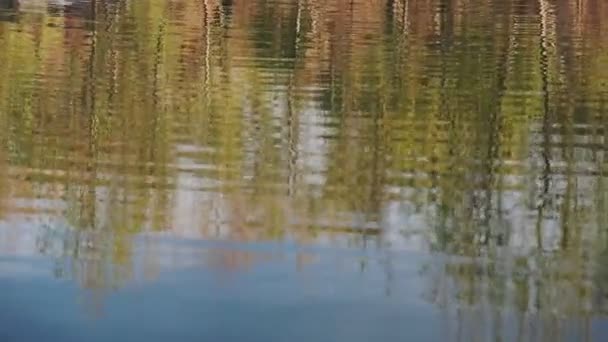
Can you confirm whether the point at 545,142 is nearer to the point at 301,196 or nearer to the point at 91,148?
the point at 301,196

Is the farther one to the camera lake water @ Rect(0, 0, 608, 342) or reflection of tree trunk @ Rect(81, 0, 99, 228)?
reflection of tree trunk @ Rect(81, 0, 99, 228)

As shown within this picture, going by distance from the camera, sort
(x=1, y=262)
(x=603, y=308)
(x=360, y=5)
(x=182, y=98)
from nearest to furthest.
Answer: (x=603, y=308)
(x=1, y=262)
(x=182, y=98)
(x=360, y=5)

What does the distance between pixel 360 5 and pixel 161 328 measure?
1157 inches

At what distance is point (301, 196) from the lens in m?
10.5

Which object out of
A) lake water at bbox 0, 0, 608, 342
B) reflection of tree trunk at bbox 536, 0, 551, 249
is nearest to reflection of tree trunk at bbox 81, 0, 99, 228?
lake water at bbox 0, 0, 608, 342

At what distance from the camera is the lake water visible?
7453 millimetres

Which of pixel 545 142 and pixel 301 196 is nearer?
pixel 301 196

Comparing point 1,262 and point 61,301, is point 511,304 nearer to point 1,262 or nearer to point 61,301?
point 61,301

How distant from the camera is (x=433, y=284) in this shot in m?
8.08

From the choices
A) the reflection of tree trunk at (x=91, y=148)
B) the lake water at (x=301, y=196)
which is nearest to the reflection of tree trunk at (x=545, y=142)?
the lake water at (x=301, y=196)

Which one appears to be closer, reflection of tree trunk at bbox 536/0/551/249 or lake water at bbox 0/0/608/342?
lake water at bbox 0/0/608/342

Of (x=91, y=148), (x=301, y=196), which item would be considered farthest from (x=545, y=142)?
(x=91, y=148)

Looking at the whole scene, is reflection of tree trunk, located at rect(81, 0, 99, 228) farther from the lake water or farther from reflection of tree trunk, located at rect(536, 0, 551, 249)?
reflection of tree trunk, located at rect(536, 0, 551, 249)

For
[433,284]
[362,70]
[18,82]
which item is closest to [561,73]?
[362,70]
